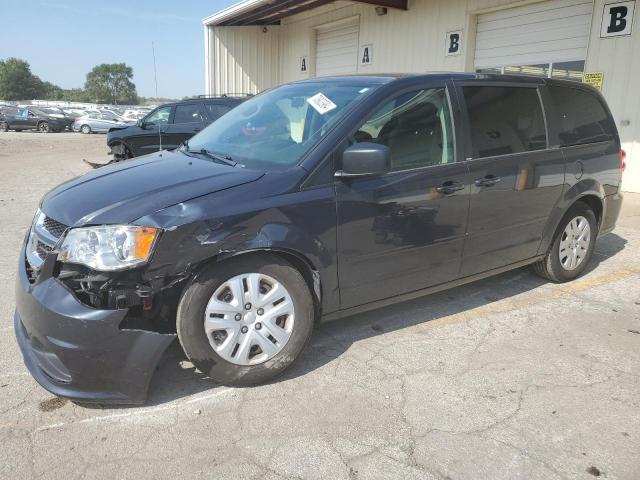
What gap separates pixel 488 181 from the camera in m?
3.79

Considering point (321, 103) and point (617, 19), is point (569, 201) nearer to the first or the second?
point (321, 103)

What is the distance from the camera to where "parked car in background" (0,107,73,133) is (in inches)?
1300

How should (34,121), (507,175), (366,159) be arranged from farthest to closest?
(34,121) → (507,175) → (366,159)

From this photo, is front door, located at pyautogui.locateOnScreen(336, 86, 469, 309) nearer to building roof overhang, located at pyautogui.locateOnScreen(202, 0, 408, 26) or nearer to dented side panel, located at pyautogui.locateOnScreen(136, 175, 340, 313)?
dented side panel, located at pyautogui.locateOnScreen(136, 175, 340, 313)

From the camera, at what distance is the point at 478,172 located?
12.3 ft

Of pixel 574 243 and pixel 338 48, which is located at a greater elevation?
pixel 338 48

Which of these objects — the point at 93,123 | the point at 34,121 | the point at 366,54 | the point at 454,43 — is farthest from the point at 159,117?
the point at 34,121

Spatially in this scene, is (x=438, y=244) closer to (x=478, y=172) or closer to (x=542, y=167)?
(x=478, y=172)

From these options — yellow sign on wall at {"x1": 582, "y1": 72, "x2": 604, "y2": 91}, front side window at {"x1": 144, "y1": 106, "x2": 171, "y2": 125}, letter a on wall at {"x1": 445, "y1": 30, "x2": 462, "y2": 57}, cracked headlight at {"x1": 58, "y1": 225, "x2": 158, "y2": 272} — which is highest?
letter a on wall at {"x1": 445, "y1": 30, "x2": 462, "y2": 57}

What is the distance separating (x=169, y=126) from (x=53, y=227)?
9.16m

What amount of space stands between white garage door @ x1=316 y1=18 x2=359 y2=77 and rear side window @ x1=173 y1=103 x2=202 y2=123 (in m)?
5.25

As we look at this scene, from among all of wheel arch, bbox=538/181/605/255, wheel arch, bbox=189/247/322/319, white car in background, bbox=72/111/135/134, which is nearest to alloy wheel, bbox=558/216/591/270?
Result: wheel arch, bbox=538/181/605/255

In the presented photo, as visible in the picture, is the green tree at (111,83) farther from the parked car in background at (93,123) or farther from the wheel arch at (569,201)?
the wheel arch at (569,201)

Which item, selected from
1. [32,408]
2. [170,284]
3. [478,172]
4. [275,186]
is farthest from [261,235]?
[478,172]
